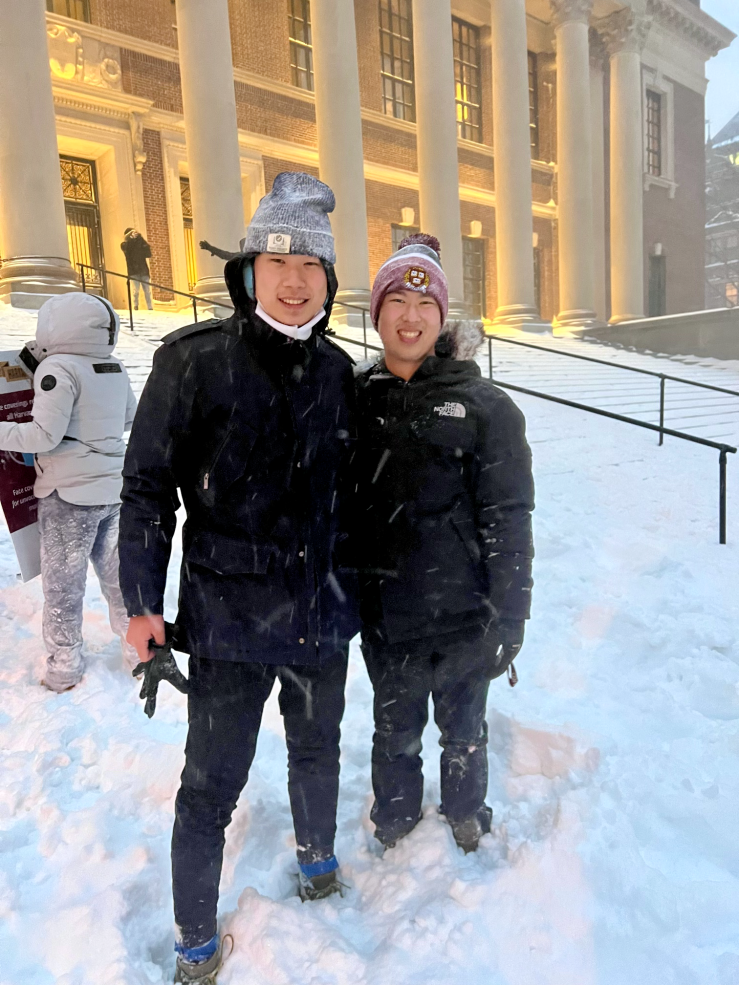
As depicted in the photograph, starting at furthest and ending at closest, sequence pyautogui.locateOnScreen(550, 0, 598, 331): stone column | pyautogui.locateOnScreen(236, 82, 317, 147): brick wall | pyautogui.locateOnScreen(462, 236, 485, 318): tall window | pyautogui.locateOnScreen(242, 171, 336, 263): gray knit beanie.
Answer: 1. pyautogui.locateOnScreen(462, 236, 485, 318): tall window
2. pyautogui.locateOnScreen(550, 0, 598, 331): stone column
3. pyautogui.locateOnScreen(236, 82, 317, 147): brick wall
4. pyautogui.locateOnScreen(242, 171, 336, 263): gray knit beanie

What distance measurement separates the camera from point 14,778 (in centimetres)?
277

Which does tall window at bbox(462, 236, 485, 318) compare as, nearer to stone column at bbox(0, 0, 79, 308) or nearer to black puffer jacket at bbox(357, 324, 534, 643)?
stone column at bbox(0, 0, 79, 308)

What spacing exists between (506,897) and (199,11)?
50.7 ft

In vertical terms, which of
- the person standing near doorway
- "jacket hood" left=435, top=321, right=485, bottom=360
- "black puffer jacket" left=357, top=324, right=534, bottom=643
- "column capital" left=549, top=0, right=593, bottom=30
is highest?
"column capital" left=549, top=0, right=593, bottom=30

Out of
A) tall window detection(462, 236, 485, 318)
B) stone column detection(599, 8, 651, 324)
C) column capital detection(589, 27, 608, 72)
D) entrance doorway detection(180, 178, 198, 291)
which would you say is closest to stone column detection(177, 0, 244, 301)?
entrance doorway detection(180, 178, 198, 291)

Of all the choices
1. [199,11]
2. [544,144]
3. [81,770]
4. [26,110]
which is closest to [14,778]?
[81,770]

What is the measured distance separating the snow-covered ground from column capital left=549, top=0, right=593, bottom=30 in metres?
21.1

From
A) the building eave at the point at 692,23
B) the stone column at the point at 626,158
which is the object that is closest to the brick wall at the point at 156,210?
the stone column at the point at 626,158

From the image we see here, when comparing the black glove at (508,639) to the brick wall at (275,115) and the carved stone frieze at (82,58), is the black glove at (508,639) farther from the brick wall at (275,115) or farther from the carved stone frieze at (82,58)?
the brick wall at (275,115)

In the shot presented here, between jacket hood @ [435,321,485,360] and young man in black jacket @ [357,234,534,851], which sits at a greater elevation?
jacket hood @ [435,321,485,360]

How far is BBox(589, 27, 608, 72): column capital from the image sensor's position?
23812 millimetres

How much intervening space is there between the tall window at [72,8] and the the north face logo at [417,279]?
675 inches

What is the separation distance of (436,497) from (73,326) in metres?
1.88

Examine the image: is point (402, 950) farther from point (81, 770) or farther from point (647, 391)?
point (647, 391)
